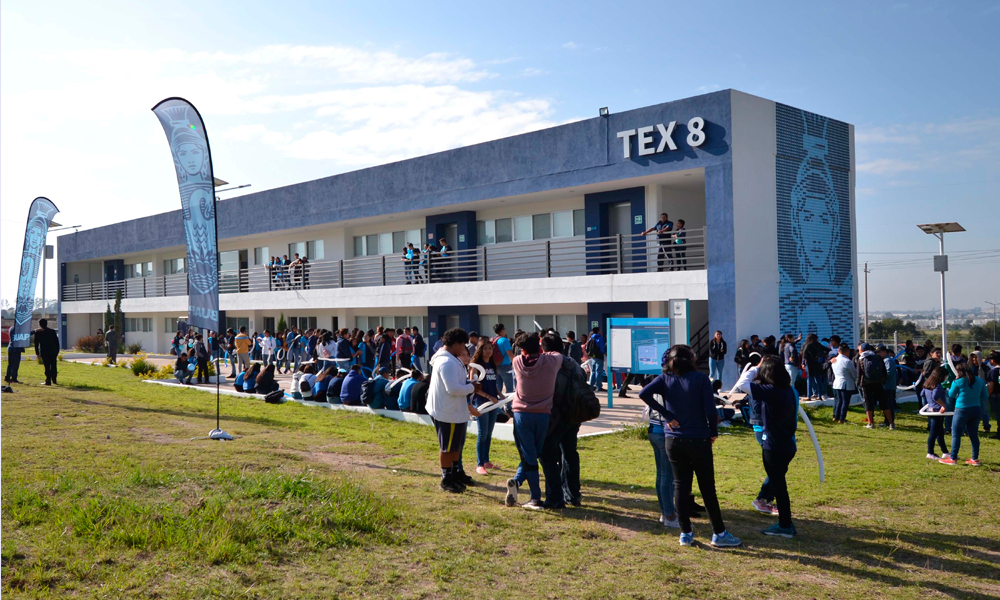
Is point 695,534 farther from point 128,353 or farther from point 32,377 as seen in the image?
point 128,353

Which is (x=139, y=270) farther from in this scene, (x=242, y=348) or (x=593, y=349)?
(x=593, y=349)

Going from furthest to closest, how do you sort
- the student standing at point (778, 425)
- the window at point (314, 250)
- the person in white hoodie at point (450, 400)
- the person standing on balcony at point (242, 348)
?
the window at point (314, 250) → the person standing on balcony at point (242, 348) → the person in white hoodie at point (450, 400) → the student standing at point (778, 425)

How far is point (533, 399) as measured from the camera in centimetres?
693

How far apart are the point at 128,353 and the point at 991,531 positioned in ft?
132

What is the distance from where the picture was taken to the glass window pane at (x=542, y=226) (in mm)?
23250

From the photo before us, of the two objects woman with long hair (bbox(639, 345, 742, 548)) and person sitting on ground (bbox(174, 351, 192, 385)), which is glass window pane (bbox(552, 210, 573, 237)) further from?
woman with long hair (bbox(639, 345, 742, 548))

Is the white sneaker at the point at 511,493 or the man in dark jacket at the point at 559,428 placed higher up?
the man in dark jacket at the point at 559,428

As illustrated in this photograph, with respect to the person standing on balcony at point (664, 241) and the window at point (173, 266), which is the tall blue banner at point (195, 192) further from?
the window at point (173, 266)

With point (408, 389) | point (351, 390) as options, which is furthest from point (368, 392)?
point (408, 389)

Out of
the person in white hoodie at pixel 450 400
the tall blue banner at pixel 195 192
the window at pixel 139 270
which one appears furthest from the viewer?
the window at pixel 139 270

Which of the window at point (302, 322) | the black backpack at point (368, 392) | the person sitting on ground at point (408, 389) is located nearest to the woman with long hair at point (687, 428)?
the person sitting on ground at point (408, 389)

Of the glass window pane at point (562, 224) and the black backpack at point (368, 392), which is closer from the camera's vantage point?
the black backpack at point (368, 392)

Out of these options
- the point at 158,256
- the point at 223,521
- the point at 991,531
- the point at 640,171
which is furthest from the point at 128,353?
the point at 991,531

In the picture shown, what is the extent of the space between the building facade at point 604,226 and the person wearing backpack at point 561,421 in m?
11.4
